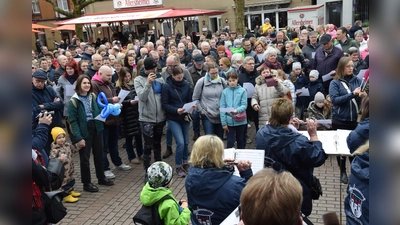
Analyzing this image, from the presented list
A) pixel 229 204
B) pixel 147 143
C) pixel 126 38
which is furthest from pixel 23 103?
pixel 126 38

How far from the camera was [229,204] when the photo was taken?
2678 mm

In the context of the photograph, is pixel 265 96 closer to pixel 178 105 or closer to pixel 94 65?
pixel 178 105

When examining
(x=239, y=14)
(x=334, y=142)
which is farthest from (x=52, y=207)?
(x=239, y=14)

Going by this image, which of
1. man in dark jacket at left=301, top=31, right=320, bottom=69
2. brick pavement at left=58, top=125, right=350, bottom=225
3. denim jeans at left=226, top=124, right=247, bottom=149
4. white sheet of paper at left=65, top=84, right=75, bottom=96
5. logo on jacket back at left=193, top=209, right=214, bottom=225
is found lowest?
brick pavement at left=58, top=125, right=350, bottom=225

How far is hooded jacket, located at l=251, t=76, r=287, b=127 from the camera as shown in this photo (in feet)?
18.9

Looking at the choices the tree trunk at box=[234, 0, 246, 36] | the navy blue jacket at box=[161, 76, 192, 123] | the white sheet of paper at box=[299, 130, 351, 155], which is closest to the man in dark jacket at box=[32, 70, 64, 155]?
the navy blue jacket at box=[161, 76, 192, 123]

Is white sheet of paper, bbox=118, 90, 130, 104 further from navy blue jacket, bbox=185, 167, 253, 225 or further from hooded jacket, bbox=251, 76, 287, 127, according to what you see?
navy blue jacket, bbox=185, 167, 253, 225

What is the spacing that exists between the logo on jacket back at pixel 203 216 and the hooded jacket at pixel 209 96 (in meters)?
3.31

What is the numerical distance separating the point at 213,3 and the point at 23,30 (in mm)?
31814

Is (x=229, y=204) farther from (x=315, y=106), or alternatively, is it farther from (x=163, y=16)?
(x=163, y=16)

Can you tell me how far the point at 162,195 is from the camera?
112 inches

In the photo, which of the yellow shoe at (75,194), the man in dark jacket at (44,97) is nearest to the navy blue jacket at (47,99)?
the man in dark jacket at (44,97)

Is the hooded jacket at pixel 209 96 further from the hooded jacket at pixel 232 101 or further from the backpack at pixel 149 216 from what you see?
the backpack at pixel 149 216

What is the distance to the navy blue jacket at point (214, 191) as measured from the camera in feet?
8.79
